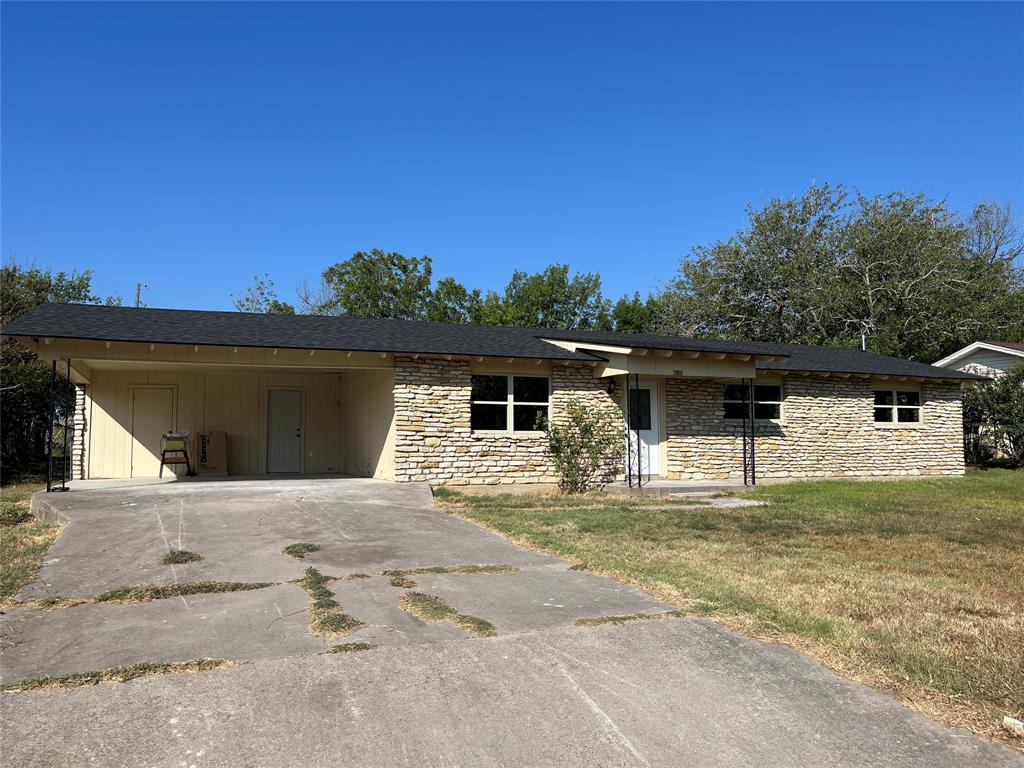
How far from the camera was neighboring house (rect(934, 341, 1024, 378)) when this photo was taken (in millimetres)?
23109

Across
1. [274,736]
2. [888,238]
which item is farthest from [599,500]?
[888,238]

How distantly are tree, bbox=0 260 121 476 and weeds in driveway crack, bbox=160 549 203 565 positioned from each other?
12.7 metres

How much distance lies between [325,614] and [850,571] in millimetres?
4877

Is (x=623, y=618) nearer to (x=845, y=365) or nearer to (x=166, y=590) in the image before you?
(x=166, y=590)

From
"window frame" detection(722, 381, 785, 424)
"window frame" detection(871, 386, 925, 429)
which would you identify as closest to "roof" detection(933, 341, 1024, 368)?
"window frame" detection(871, 386, 925, 429)

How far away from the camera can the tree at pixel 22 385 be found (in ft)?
61.4

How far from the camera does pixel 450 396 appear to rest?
13.9 m

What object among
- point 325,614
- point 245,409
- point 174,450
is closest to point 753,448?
A: point 245,409

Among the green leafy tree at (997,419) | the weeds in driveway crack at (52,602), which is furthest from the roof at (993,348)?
the weeds in driveway crack at (52,602)

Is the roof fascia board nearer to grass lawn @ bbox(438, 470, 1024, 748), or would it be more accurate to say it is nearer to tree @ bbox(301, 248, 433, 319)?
grass lawn @ bbox(438, 470, 1024, 748)

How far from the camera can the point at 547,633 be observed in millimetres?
4766

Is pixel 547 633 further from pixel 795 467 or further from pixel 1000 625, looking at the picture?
pixel 795 467

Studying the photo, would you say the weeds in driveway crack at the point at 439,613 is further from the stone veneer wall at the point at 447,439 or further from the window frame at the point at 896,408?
the window frame at the point at 896,408

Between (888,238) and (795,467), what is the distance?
776 inches
